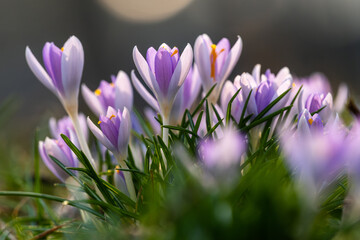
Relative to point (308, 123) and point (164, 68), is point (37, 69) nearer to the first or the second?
point (164, 68)

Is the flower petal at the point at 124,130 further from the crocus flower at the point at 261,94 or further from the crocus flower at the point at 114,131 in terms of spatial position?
the crocus flower at the point at 261,94

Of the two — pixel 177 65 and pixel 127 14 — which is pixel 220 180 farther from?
pixel 127 14

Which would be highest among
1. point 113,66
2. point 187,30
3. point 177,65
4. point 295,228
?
point 187,30

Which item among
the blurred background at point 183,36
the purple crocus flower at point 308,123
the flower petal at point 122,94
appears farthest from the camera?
the blurred background at point 183,36

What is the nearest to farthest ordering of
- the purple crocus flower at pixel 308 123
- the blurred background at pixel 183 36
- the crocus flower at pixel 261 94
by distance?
the purple crocus flower at pixel 308 123
the crocus flower at pixel 261 94
the blurred background at pixel 183 36

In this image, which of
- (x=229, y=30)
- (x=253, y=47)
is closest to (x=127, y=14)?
(x=229, y=30)

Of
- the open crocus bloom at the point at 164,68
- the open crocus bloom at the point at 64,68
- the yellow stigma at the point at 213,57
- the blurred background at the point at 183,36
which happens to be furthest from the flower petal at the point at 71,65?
the blurred background at the point at 183,36

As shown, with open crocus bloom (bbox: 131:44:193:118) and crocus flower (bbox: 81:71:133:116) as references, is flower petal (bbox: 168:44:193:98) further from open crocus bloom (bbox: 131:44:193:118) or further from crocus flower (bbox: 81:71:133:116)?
crocus flower (bbox: 81:71:133:116)
